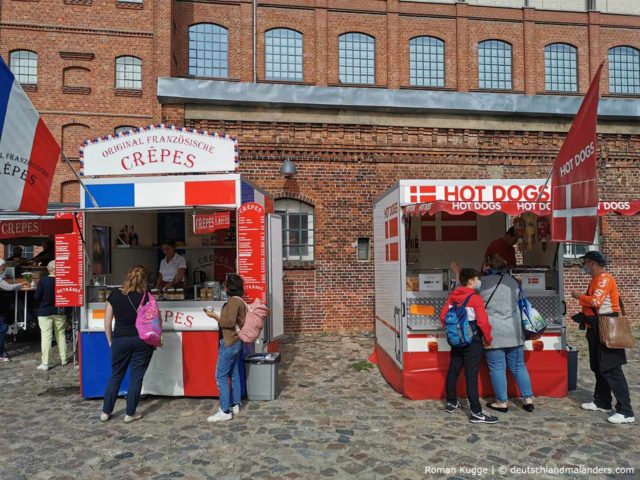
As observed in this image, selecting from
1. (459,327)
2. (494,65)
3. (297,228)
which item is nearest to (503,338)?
(459,327)

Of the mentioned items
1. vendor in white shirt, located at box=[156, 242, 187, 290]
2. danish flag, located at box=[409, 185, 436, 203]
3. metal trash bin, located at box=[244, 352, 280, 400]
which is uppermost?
danish flag, located at box=[409, 185, 436, 203]

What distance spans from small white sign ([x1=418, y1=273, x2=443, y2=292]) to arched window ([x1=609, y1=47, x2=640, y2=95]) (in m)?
13.7

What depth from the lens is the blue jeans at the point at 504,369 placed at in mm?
5496

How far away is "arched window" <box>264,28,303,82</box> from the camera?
1437 centimetres

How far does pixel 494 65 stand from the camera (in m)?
15.2

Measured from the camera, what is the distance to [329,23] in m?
14.8

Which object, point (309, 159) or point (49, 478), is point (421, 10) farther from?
point (49, 478)

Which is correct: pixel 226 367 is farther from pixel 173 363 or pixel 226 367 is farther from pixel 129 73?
pixel 129 73

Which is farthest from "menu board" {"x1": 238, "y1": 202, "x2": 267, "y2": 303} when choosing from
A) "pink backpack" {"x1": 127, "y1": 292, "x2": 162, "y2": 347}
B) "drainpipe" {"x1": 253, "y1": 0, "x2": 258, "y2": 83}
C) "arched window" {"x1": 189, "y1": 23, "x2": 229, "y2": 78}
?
"arched window" {"x1": 189, "y1": 23, "x2": 229, "y2": 78}

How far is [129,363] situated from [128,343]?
308 millimetres

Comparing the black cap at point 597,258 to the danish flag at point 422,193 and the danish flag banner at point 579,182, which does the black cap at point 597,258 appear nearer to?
the danish flag banner at point 579,182

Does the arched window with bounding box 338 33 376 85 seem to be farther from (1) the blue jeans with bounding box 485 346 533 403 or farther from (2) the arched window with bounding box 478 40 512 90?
(1) the blue jeans with bounding box 485 346 533 403

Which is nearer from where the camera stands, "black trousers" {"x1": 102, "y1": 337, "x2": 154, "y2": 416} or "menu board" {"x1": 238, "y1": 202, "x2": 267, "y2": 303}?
"black trousers" {"x1": 102, "y1": 337, "x2": 154, "y2": 416}

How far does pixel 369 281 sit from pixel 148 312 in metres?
7.27
